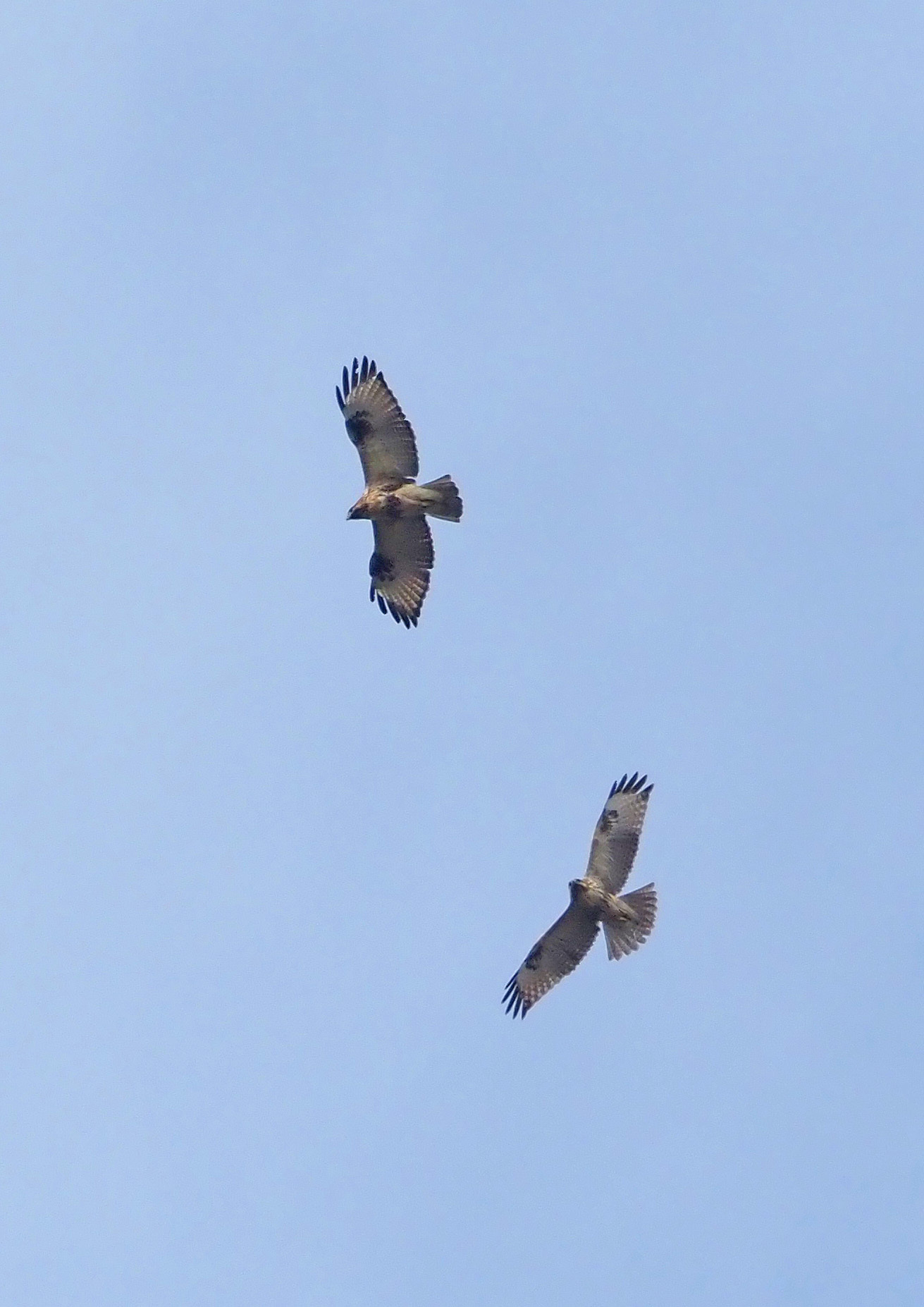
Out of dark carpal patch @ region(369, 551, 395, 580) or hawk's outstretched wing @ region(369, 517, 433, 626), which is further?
dark carpal patch @ region(369, 551, 395, 580)

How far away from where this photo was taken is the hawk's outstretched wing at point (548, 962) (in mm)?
27078

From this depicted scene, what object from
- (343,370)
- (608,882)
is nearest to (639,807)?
→ (608,882)

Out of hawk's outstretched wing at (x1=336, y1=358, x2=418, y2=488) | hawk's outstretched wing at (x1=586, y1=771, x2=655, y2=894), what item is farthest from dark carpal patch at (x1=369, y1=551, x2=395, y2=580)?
hawk's outstretched wing at (x1=586, y1=771, x2=655, y2=894)

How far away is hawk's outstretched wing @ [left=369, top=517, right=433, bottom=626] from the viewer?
1039 inches

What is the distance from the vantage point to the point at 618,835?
88.1 ft

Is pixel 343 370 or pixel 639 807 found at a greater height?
pixel 343 370

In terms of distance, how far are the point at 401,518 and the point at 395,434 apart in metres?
0.87

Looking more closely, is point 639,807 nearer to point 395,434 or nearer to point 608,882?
point 608,882

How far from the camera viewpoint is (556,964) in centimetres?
2738

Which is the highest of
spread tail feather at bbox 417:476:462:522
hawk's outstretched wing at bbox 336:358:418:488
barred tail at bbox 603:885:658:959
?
hawk's outstretched wing at bbox 336:358:418:488

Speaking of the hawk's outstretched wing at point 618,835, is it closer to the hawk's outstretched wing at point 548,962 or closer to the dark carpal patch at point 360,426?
the hawk's outstretched wing at point 548,962

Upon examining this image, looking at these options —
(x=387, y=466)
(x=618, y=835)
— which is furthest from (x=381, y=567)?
(x=618, y=835)

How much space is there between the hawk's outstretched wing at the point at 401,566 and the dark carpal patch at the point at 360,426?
2.75 ft

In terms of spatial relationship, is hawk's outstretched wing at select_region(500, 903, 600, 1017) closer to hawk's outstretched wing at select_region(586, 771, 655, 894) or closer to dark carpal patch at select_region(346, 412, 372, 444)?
hawk's outstretched wing at select_region(586, 771, 655, 894)
